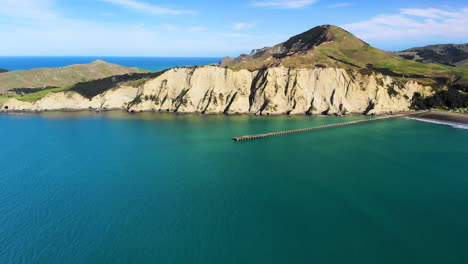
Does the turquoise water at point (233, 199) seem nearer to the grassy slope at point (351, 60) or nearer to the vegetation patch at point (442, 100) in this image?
the vegetation patch at point (442, 100)

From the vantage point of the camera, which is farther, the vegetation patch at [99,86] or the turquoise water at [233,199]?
the vegetation patch at [99,86]

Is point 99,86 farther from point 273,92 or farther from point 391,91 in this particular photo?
point 391,91

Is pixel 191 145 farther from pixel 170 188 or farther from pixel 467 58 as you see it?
pixel 467 58

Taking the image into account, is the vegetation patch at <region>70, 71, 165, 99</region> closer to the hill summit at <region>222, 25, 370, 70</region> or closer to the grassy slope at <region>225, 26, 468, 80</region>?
the grassy slope at <region>225, 26, 468, 80</region>

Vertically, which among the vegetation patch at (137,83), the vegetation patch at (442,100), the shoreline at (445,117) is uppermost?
the vegetation patch at (137,83)

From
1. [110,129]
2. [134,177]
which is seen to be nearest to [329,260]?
[134,177]

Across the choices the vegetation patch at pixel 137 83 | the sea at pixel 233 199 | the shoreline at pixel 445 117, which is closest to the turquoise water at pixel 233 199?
the sea at pixel 233 199
